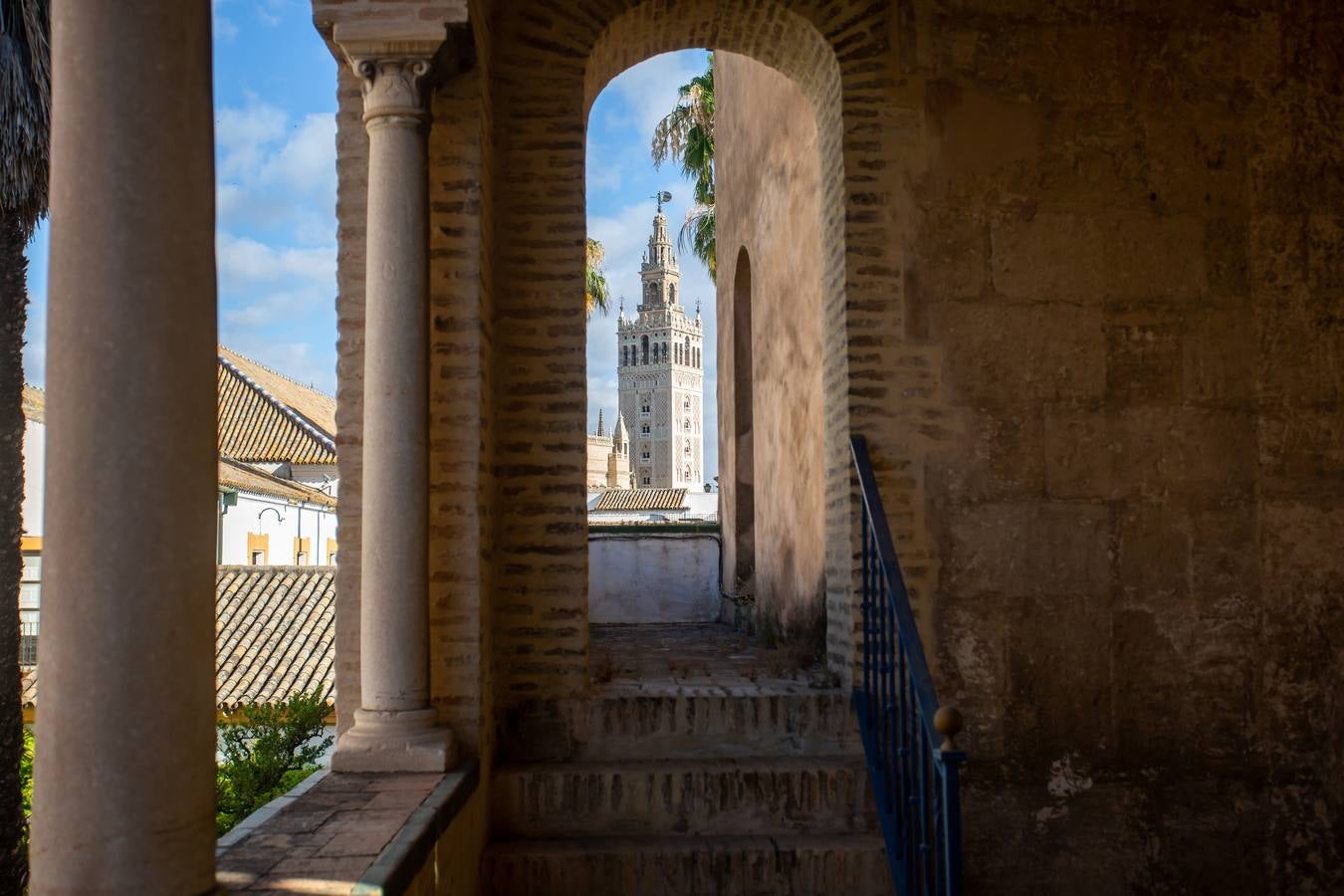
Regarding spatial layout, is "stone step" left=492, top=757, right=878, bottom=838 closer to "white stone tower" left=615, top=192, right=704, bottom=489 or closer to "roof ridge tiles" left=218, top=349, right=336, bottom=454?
"roof ridge tiles" left=218, top=349, right=336, bottom=454

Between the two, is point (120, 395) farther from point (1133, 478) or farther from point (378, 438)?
point (1133, 478)

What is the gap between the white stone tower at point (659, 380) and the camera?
3937 inches

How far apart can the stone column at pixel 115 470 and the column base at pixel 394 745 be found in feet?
5.57

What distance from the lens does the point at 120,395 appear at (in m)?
2.25

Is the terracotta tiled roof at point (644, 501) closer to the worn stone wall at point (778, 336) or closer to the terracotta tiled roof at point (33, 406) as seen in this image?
the terracotta tiled roof at point (33, 406)

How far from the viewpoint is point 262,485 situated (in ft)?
82.1

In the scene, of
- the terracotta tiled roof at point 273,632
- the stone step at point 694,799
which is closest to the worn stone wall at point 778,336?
the stone step at point 694,799

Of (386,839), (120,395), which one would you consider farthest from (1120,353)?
(120,395)

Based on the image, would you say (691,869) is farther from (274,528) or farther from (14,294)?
(274,528)

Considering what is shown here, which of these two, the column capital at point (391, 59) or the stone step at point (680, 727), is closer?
the column capital at point (391, 59)

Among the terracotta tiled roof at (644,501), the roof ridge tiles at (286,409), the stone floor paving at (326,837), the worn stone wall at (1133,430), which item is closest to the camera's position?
the stone floor paving at (326,837)

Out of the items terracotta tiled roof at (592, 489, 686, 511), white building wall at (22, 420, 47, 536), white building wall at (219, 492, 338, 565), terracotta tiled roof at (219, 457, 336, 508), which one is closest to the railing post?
white building wall at (22, 420, 47, 536)

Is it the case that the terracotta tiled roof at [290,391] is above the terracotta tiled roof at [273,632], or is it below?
above

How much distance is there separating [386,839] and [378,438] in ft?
4.78
